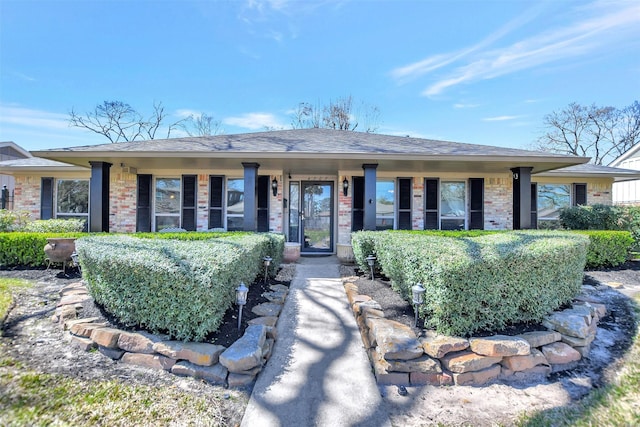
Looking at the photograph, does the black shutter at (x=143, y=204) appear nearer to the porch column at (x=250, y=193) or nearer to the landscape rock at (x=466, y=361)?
the porch column at (x=250, y=193)

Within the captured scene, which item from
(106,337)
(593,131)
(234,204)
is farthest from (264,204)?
(593,131)

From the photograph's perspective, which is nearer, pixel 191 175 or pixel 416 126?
pixel 191 175

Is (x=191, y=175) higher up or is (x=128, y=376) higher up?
(x=191, y=175)

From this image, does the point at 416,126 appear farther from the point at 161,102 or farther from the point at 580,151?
the point at 161,102

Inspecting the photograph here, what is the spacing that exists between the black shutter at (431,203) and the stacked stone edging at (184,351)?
6.79 m

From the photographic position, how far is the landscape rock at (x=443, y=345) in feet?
8.36

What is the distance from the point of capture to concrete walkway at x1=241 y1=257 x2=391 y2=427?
2.07 metres

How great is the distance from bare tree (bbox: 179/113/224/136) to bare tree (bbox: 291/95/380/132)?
7758 millimetres

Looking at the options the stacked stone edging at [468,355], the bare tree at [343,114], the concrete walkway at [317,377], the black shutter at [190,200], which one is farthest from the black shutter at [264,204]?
the bare tree at [343,114]

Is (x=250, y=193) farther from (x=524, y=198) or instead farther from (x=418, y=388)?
(x=524, y=198)

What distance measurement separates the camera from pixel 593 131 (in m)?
25.1

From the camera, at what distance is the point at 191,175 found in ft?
27.8

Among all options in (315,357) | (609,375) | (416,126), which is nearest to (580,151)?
(416,126)

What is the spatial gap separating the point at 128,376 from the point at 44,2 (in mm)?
9401
